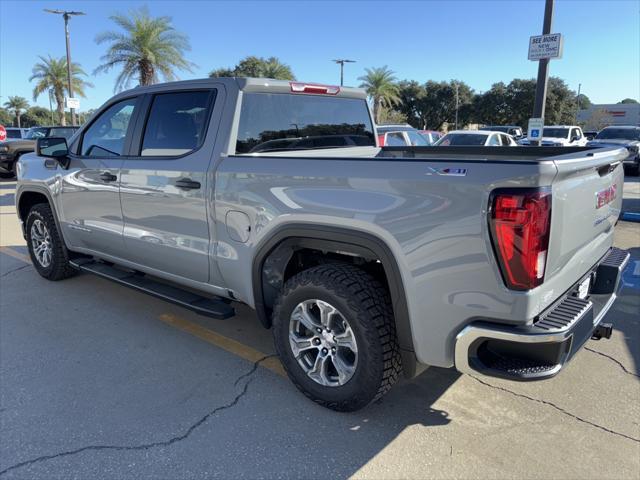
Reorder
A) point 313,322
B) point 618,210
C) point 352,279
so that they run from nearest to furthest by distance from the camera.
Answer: point 352,279 → point 313,322 → point 618,210

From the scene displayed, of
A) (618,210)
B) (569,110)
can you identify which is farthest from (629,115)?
(618,210)

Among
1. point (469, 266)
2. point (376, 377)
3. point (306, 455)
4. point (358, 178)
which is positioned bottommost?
point (306, 455)

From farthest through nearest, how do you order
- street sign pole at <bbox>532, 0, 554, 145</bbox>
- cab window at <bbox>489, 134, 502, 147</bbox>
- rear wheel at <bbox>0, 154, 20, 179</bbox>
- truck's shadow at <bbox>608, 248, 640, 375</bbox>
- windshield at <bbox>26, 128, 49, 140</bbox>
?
windshield at <bbox>26, 128, 49, 140</bbox> < rear wheel at <bbox>0, 154, 20, 179</bbox> < cab window at <bbox>489, 134, 502, 147</bbox> < street sign pole at <bbox>532, 0, 554, 145</bbox> < truck's shadow at <bbox>608, 248, 640, 375</bbox>


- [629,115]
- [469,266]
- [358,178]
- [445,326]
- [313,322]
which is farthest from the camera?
[629,115]

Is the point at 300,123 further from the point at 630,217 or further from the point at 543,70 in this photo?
the point at 543,70

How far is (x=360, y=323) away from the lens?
2.65 m

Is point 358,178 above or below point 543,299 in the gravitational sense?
above

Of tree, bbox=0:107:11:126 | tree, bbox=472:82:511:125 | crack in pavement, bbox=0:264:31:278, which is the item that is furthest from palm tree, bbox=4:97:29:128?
crack in pavement, bbox=0:264:31:278

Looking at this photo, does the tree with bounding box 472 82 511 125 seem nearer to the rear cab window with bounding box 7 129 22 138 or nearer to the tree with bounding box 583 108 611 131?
the tree with bounding box 583 108 611 131

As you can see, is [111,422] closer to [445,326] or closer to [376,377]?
[376,377]

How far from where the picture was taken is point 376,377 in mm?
2678

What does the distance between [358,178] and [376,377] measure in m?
1.06

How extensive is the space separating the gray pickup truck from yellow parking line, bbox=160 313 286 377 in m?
0.42

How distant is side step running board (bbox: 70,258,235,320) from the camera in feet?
11.3
